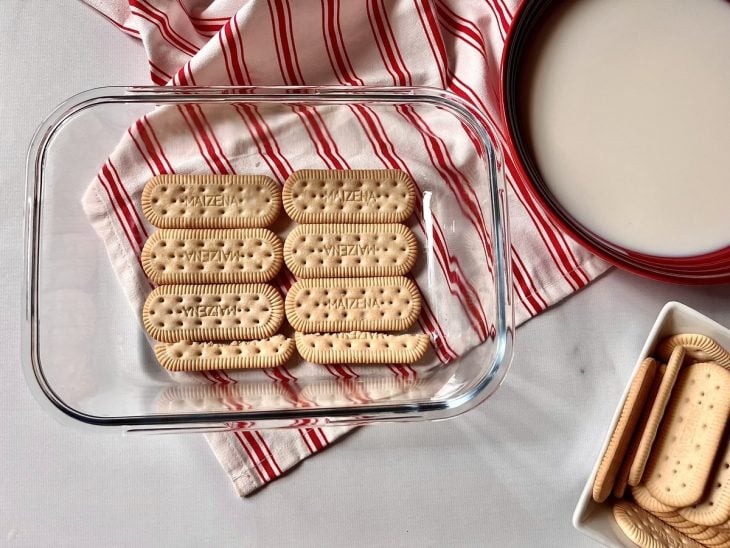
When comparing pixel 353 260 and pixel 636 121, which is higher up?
pixel 636 121

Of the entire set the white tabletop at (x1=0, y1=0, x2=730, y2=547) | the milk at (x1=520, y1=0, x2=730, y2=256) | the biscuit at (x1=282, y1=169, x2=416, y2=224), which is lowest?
the white tabletop at (x1=0, y1=0, x2=730, y2=547)

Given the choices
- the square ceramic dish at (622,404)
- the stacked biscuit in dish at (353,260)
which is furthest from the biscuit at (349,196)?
the square ceramic dish at (622,404)

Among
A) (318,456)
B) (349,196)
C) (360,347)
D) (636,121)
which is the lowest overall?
(318,456)

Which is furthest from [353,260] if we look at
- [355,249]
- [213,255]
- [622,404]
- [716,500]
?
[716,500]

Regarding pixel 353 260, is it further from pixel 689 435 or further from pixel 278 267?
pixel 689 435

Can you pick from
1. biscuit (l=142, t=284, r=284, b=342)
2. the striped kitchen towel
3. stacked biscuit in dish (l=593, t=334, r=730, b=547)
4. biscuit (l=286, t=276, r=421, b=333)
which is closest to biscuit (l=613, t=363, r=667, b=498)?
stacked biscuit in dish (l=593, t=334, r=730, b=547)

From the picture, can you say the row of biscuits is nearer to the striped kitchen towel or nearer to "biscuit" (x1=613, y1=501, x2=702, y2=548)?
the striped kitchen towel
